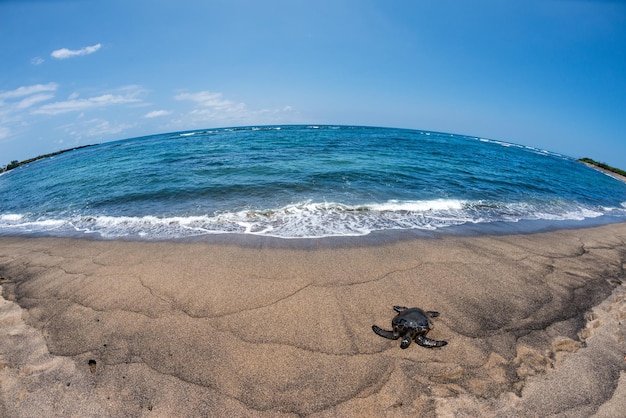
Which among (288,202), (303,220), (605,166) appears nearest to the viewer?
(303,220)

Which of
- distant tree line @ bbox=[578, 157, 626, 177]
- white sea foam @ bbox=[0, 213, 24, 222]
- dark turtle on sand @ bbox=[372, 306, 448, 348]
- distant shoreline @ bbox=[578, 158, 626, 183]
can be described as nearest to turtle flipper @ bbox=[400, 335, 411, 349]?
dark turtle on sand @ bbox=[372, 306, 448, 348]

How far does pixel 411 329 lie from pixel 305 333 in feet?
6.28

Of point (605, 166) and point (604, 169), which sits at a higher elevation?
point (605, 166)

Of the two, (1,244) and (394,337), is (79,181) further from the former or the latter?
(394,337)

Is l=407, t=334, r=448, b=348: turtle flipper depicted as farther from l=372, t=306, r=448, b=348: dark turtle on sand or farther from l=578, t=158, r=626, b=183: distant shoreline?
l=578, t=158, r=626, b=183: distant shoreline

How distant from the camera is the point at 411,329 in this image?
15.0 ft

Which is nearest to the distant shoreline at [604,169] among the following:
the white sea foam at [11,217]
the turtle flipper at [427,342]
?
the turtle flipper at [427,342]

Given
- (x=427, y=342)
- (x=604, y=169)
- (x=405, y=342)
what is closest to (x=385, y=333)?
(x=405, y=342)

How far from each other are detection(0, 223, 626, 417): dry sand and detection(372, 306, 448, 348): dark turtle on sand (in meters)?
0.14

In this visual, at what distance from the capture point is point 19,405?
3598 mm

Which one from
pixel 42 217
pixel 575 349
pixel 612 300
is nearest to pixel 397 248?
pixel 575 349

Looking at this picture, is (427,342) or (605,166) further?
(605,166)

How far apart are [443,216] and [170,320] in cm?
1031

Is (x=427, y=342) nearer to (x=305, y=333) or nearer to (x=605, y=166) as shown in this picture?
(x=305, y=333)
